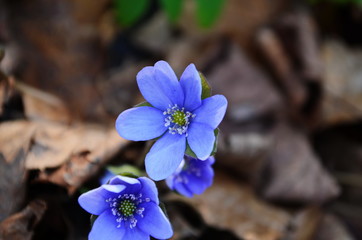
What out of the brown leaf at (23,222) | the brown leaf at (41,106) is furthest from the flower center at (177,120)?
the brown leaf at (41,106)

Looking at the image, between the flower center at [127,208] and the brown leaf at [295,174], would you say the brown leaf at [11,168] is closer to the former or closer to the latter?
the flower center at [127,208]

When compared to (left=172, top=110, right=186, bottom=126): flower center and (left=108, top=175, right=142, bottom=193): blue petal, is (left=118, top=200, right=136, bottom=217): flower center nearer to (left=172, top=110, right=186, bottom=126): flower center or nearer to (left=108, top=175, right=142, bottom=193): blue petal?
(left=108, top=175, right=142, bottom=193): blue petal

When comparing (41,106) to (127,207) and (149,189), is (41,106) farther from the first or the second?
(149,189)

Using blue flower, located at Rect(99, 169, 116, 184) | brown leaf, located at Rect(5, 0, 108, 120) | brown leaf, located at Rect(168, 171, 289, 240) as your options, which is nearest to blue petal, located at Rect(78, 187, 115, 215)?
Answer: blue flower, located at Rect(99, 169, 116, 184)

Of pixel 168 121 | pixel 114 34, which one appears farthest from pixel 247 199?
pixel 114 34

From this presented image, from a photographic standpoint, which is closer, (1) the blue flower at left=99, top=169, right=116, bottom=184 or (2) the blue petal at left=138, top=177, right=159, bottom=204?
(2) the blue petal at left=138, top=177, right=159, bottom=204
